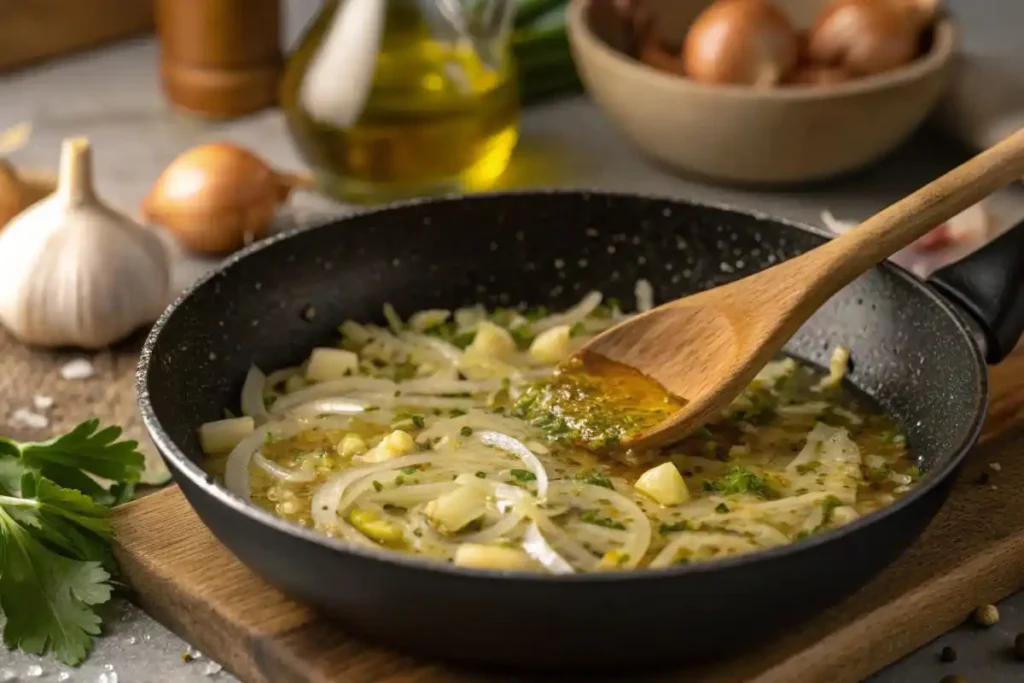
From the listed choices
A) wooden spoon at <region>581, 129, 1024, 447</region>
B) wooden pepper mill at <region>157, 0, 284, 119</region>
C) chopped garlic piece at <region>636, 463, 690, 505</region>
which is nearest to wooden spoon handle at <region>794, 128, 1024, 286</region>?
wooden spoon at <region>581, 129, 1024, 447</region>

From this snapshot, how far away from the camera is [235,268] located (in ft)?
6.49

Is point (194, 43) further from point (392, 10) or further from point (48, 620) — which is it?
point (48, 620)

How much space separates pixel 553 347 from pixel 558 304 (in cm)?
19

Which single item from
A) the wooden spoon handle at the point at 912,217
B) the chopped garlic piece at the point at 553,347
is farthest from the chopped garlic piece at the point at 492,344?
the wooden spoon handle at the point at 912,217

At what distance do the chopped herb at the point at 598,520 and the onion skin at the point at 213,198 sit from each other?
3.85 ft

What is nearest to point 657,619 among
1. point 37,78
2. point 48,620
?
point 48,620

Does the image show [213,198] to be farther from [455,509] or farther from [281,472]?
[455,509]

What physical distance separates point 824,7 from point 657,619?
6.81ft

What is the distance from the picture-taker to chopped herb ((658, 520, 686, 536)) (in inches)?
63.2

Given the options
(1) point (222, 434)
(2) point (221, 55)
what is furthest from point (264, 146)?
(1) point (222, 434)

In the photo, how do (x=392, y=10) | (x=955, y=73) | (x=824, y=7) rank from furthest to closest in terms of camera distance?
(x=824, y=7) < (x=955, y=73) < (x=392, y=10)

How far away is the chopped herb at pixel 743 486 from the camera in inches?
66.9

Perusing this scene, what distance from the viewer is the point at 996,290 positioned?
1868mm

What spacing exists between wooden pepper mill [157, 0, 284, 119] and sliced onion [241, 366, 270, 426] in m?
1.25
